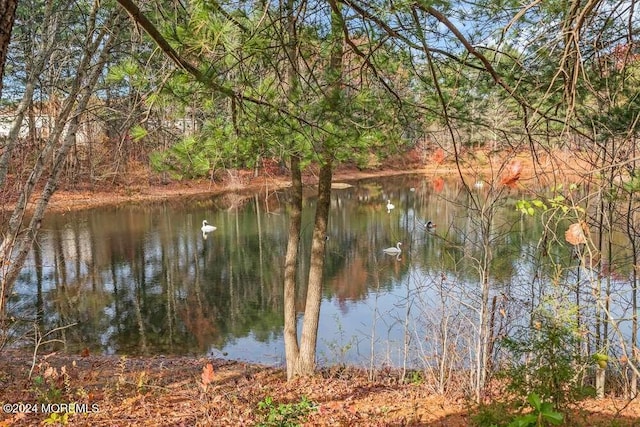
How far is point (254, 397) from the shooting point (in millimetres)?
4523

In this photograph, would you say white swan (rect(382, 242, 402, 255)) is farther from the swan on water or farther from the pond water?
the swan on water

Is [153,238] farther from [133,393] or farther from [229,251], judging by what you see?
[133,393]

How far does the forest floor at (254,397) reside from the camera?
335cm

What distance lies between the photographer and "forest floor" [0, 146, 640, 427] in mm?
3350

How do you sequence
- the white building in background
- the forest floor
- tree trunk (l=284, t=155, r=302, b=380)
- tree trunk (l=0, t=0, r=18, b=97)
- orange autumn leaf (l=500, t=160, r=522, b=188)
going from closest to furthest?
tree trunk (l=0, t=0, r=18, b=97), the forest floor, orange autumn leaf (l=500, t=160, r=522, b=188), tree trunk (l=284, t=155, r=302, b=380), the white building in background

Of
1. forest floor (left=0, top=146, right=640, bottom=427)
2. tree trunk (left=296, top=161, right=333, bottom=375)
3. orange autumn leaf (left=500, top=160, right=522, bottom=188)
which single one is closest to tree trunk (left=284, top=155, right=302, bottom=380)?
tree trunk (left=296, top=161, right=333, bottom=375)

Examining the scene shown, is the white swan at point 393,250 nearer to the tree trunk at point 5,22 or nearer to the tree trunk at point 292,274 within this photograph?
the tree trunk at point 292,274

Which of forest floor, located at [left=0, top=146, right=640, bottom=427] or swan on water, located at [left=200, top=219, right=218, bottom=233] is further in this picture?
swan on water, located at [left=200, top=219, right=218, bottom=233]

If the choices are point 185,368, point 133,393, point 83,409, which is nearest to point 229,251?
point 185,368

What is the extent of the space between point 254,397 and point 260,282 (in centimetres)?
631

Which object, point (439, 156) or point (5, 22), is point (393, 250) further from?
point (5, 22)

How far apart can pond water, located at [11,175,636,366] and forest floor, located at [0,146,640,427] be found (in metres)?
0.46

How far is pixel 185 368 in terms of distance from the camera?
21.3 feet

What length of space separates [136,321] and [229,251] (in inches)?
185
